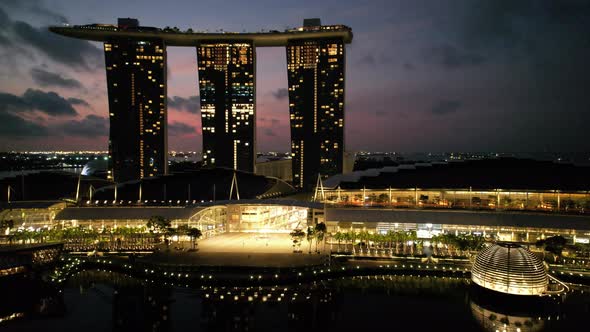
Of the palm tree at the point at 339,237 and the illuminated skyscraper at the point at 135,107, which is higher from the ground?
the illuminated skyscraper at the point at 135,107

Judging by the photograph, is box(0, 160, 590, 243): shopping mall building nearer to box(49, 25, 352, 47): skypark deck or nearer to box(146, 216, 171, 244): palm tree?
box(146, 216, 171, 244): palm tree

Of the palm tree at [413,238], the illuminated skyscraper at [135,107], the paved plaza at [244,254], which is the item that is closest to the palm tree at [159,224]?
the paved plaza at [244,254]

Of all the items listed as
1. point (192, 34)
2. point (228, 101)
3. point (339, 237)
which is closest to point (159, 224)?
point (339, 237)

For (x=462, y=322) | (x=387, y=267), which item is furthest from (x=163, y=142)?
(x=462, y=322)

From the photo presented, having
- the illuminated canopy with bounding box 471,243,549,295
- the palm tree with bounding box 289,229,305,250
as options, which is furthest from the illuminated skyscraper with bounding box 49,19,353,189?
the illuminated canopy with bounding box 471,243,549,295

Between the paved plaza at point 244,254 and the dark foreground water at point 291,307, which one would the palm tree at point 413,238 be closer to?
the dark foreground water at point 291,307

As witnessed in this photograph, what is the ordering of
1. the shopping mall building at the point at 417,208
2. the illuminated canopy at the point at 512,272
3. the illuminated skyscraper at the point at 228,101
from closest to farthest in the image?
the illuminated canopy at the point at 512,272, the shopping mall building at the point at 417,208, the illuminated skyscraper at the point at 228,101

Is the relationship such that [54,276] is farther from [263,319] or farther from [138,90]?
[138,90]
